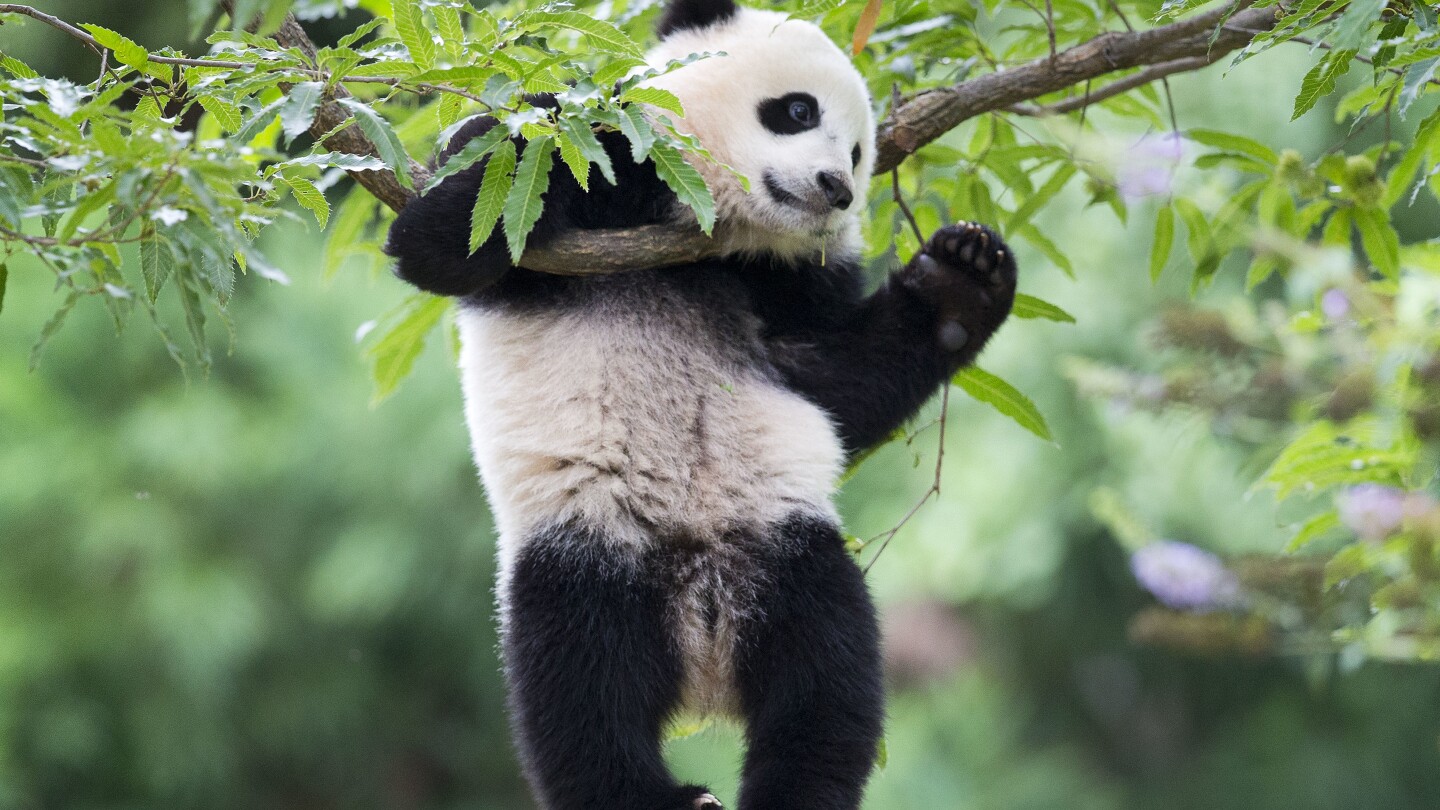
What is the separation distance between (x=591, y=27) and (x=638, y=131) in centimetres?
24

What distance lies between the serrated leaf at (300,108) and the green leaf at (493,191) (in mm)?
270

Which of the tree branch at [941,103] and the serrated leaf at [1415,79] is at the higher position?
the serrated leaf at [1415,79]

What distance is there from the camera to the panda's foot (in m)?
2.91

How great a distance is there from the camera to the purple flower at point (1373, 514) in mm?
2945

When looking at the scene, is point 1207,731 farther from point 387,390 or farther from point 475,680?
point 387,390

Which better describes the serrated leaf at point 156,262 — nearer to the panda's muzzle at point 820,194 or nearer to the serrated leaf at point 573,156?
the serrated leaf at point 573,156

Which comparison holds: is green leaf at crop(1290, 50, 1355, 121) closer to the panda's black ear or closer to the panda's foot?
the panda's foot

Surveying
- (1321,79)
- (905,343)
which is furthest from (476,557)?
(1321,79)

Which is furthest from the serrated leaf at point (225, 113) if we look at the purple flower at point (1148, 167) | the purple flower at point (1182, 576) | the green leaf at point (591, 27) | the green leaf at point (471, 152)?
the purple flower at point (1182, 576)

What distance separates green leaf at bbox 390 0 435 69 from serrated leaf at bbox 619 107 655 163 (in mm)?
352

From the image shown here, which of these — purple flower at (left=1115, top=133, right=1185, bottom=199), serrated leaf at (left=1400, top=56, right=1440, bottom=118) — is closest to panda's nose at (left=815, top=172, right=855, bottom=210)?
purple flower at (left=1115, top=133, right=1185, bottom=199)

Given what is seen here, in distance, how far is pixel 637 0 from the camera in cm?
313

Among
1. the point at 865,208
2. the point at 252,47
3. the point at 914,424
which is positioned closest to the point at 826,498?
the point at 914,424

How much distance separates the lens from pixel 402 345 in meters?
3.20
